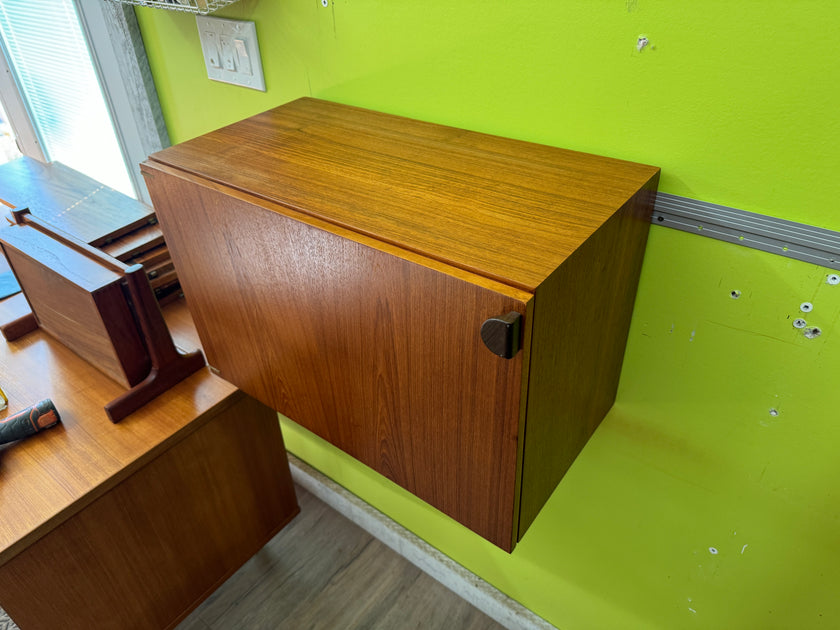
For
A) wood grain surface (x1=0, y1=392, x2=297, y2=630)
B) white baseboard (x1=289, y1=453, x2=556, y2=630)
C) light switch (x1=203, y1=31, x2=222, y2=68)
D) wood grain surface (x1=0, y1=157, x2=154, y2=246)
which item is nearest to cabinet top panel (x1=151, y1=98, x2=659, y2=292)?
light switch (x1=203, y1=31, x2=222, y2=68)

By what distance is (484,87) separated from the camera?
886mm

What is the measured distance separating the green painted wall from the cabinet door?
36cm

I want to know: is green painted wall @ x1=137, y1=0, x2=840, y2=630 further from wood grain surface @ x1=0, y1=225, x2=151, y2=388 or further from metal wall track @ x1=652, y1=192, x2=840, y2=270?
wood grain surface @ x1=0, y1=225, x2=151, y2=388

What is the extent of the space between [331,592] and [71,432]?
81cm

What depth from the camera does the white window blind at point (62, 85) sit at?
1.53 metres

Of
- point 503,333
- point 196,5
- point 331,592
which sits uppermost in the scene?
point 196,5

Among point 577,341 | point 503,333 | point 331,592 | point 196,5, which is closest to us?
point 503,333

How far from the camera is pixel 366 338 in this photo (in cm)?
72

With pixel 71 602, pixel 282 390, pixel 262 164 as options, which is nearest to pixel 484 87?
pixel 262 164

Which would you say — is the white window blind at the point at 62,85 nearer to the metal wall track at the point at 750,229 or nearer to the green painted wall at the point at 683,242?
the green painted wall at the point at 683,242

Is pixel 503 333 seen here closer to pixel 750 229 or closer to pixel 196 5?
pixel 750 229

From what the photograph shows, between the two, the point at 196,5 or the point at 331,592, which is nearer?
the point at 196,5

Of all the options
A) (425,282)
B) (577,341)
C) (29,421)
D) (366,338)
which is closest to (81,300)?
(29,421)

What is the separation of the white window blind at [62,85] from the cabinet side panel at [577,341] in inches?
57.4
